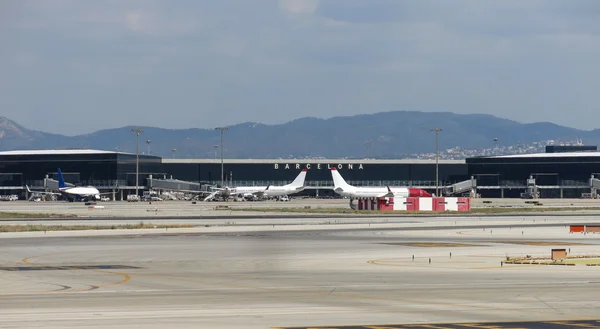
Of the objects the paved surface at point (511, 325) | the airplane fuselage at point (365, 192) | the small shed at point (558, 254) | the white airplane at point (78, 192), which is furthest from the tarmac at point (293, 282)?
the white airplane at point (78, 192)

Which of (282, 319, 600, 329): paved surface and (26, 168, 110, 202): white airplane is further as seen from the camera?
(26, 168, 110, 202): white airplane

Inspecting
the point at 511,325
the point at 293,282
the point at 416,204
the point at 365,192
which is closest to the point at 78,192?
the point at 365,192

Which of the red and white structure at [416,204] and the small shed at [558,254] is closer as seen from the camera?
the small shed at [558,254]

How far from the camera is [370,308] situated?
1202 inches

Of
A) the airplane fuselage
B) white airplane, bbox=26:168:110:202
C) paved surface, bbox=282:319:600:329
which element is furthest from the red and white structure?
paved surface, bbox=282:319:600:329

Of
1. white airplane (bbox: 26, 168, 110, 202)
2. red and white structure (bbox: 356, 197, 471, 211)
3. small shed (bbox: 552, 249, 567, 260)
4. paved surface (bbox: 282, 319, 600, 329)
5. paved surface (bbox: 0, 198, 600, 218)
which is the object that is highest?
white airplane (bbox: 26, 168, 110, 202)

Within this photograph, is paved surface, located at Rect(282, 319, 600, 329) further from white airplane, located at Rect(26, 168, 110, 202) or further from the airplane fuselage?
white airplane, located at Rect(26, 168, 110, 202)

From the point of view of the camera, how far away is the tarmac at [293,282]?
2806 centimetres

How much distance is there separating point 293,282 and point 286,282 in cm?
30

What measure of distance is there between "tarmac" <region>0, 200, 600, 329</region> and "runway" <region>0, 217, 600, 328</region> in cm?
6

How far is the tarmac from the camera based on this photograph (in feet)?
92.1

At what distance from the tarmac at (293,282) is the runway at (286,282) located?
0.06 metres

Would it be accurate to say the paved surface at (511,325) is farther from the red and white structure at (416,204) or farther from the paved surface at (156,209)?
the red and white structure at (416,204)

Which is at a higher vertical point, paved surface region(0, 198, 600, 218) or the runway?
paved surface region(0, 198, 600, 218)
